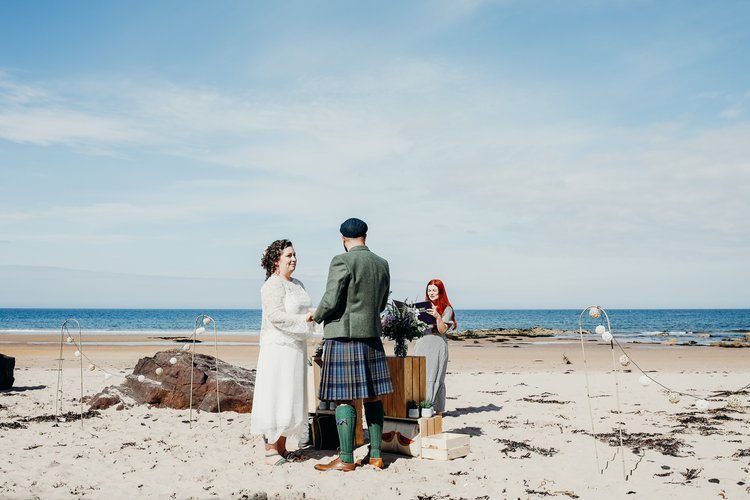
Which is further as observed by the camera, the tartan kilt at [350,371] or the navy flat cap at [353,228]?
the navy flat cap at [353,228]

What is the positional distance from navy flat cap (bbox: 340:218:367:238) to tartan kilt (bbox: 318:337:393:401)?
98 centimetres

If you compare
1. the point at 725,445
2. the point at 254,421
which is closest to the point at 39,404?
the point at 254,421

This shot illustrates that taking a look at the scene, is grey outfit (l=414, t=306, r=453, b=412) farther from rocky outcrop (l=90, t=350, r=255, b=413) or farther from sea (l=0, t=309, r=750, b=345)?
sea (l=0, t=309, r=750, b=345)

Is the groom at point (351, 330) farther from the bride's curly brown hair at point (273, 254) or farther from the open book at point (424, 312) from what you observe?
the open book at point (424, 312)

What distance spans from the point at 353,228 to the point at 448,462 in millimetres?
2565

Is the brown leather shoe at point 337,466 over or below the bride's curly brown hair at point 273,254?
below

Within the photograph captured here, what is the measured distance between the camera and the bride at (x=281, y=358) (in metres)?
5.99

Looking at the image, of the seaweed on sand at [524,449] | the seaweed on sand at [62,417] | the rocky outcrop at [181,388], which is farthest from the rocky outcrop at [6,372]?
the seaweed on sand at [524,449]

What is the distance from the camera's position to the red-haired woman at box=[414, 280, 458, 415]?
8094 mm

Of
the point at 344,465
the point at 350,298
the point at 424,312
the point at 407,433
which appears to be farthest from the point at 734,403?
the point at 350,298

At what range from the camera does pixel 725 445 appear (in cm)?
698

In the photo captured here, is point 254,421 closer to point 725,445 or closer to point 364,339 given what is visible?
point 364,339

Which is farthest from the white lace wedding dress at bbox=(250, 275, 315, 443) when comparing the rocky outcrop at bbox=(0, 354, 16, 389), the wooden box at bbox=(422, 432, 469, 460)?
the rocky outcrop at bbox=(0, 354, 16, 389)

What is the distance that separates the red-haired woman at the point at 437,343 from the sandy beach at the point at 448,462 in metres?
0.58
